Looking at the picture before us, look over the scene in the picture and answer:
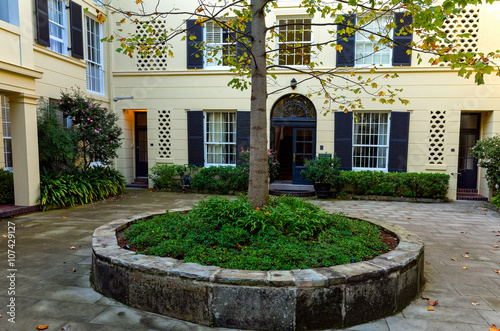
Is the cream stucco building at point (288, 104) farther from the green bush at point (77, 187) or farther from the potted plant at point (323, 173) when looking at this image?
the green bush at point (77, 187)

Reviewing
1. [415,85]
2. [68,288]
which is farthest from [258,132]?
[415,85]

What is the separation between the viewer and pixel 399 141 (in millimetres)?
9180

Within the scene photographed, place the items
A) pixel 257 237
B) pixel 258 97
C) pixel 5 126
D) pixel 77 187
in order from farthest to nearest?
pixel 77 187 < pixel 5 126 < pixel 258 97 < pixel 257 237

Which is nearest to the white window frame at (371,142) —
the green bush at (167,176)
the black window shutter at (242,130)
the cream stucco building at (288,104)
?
the cream stucco building at (288,104)

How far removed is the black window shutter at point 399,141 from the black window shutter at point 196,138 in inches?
227

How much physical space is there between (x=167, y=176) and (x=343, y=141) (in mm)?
5575

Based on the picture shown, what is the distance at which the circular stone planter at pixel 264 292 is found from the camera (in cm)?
242

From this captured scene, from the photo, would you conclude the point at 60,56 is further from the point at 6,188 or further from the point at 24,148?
the point at 6,188

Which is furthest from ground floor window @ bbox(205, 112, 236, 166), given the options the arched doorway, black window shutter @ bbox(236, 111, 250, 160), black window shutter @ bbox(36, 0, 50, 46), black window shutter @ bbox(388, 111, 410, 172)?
black window shutter @ bbox(388, 111, 410, 172)

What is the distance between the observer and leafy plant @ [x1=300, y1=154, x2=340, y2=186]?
8828 millimetres

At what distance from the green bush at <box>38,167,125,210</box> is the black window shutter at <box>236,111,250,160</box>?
3780 mm

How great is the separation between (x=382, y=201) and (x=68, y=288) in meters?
7.94

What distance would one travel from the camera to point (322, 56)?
9.47 metres

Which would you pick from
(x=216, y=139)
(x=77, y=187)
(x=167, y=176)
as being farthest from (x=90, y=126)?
(x=216, y=139)
